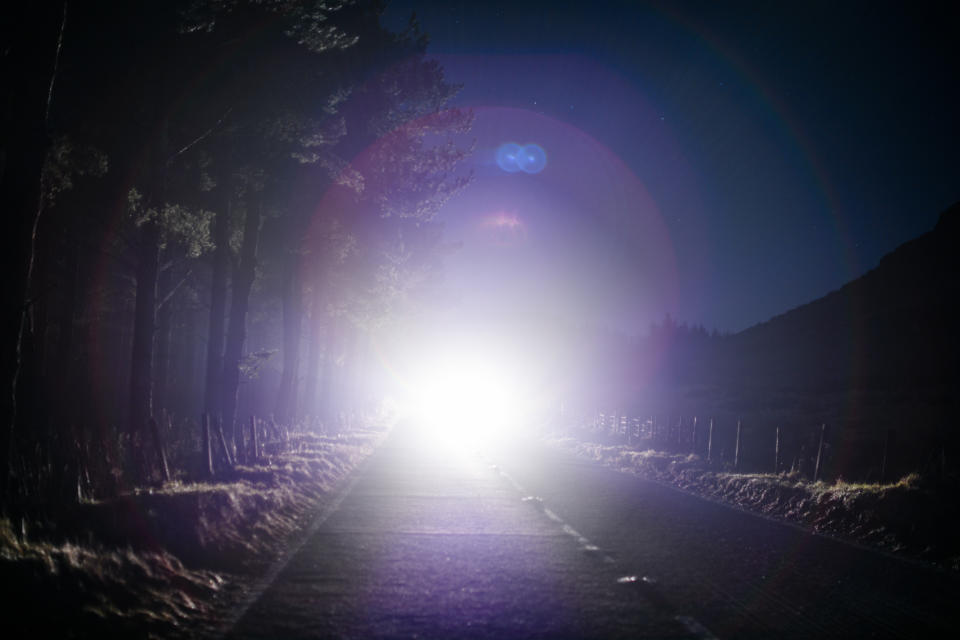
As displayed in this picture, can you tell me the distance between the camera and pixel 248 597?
6555mm

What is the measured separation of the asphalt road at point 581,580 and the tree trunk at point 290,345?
585 inches

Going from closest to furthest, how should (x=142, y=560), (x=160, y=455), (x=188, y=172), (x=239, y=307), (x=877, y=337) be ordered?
1. (x=142, y=560)
2. (x=160, y=455)
3. (x=188, y=172)
4. (x=239, y=307)
5. (x=877, y=337)

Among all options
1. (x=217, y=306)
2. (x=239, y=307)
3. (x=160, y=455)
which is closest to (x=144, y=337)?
(x=160, y=455)

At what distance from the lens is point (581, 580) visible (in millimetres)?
7258

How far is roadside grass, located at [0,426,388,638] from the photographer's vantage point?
515 cm

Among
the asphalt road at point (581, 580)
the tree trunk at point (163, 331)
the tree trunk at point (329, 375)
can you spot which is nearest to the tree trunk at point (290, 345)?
the tree trunk at point (163, 331)

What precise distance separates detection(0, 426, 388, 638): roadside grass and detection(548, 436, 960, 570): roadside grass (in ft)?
29.0

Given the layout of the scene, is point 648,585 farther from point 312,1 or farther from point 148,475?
point 312,1

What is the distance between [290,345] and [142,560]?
73.0ft

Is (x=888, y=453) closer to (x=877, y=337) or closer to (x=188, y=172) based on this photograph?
(x=188, y=172)

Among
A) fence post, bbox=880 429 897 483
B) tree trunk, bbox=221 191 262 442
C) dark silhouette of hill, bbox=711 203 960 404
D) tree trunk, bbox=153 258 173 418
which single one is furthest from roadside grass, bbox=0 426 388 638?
dark silhouette of hill, bbox=711 203 960 404

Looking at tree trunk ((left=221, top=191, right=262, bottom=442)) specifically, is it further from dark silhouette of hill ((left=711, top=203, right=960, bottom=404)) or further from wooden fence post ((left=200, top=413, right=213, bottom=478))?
dark silhouette of hill ((left=711, top=203, right=960, bottom=404))

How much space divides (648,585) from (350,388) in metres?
47.8

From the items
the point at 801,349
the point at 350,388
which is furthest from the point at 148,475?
the point at 801,349
